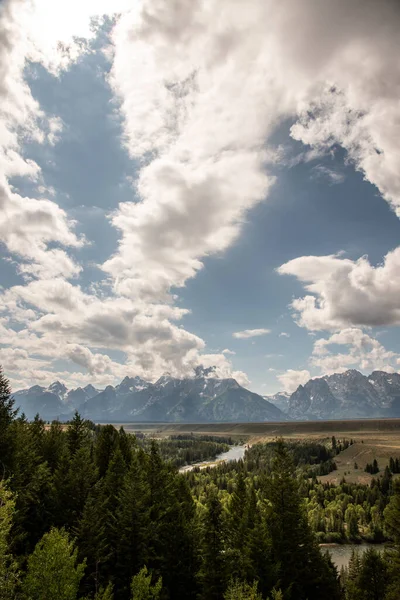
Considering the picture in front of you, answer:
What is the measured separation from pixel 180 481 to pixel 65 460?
20.9 metres

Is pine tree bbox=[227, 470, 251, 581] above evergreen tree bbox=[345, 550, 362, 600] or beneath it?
above

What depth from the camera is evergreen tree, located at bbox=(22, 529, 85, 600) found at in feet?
95.4

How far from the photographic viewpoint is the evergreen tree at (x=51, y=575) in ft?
95.4

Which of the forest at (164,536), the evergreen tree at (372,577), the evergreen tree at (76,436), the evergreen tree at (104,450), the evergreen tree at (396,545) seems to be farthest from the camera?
the evergreen tree at (104,450)

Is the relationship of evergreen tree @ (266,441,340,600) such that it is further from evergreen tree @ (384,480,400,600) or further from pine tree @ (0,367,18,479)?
pine tree @ (0,367,18,479)

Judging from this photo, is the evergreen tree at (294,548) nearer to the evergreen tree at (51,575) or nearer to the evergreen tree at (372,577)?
the evergreen tree at (372,577)

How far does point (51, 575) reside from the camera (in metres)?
29.5

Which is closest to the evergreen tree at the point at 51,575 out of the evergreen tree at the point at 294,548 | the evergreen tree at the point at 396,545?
the evergreen tree at the point at 294,548

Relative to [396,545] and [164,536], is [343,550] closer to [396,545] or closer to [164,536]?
[396,545]

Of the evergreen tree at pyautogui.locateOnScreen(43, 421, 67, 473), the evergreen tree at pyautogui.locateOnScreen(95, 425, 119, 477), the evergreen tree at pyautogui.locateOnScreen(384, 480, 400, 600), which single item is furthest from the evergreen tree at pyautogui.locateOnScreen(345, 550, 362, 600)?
the evergreen tree at pyautogui.locateOnScreen(43, 421, 67, 473)

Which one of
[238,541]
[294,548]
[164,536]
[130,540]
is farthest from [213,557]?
[294,548]

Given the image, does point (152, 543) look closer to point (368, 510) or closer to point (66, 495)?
point (66, 495)

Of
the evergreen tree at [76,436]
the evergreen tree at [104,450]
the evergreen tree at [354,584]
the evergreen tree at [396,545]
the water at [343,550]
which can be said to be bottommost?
the water at [343,550]

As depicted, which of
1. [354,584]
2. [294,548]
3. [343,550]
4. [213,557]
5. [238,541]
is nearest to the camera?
[213,557]
